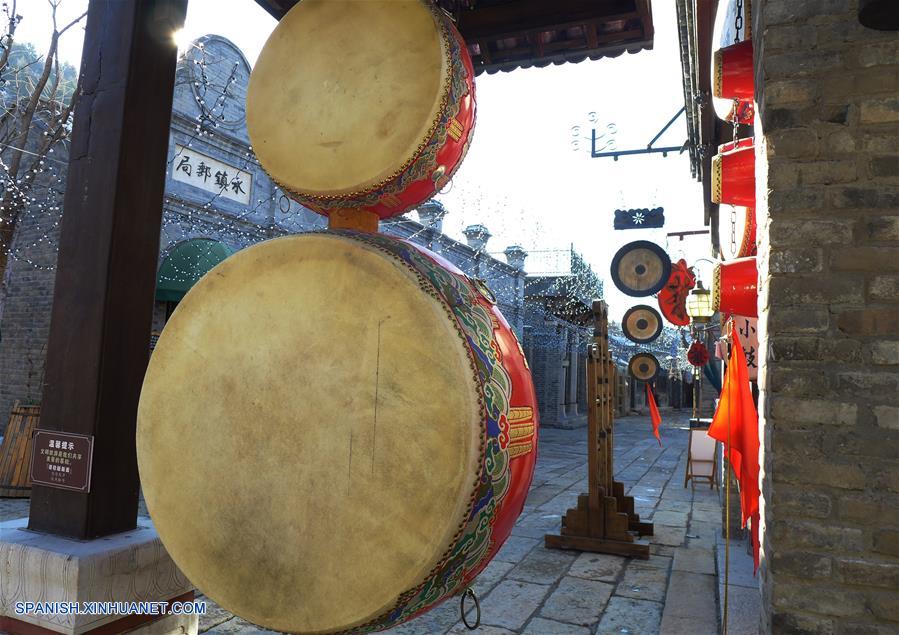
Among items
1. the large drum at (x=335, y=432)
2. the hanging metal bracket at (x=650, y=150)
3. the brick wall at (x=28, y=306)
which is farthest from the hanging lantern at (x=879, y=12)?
the brick wall at (x=28, y=306)

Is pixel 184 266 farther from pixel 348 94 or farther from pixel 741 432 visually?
pixel 741 432

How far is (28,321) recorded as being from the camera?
8336 mm

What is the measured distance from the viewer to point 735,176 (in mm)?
2428

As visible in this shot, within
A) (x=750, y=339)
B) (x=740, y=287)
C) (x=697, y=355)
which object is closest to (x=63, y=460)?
(x=740, y=287)

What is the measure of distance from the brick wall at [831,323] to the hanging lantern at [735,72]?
36 cm

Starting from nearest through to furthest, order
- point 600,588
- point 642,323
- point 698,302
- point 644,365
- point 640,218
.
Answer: point 600,588
point 698,302
point 640,218
point 642,323
point 644,365

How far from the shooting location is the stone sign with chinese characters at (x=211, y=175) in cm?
819

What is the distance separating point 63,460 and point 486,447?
1503 mm

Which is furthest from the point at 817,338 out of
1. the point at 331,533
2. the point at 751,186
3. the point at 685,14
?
the point at 685,14

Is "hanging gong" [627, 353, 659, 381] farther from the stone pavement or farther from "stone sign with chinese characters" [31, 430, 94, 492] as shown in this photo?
"stone sign with chinese characters" [31, 430, 94, 492]

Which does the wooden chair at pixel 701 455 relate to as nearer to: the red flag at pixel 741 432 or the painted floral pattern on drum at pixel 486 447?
the red flag at pixel 741 432

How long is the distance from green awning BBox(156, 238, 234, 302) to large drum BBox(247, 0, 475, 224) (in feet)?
21.4

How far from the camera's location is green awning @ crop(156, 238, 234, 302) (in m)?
7.46

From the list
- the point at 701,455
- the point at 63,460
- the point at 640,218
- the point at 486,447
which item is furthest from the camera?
the point at 640,218
